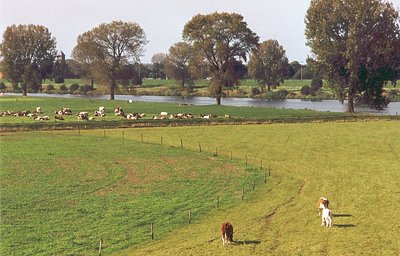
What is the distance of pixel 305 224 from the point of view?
89.9 feet

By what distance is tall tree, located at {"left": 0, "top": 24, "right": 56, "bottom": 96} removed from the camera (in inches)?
5507

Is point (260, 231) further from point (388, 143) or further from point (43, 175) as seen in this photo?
point (388, 143)

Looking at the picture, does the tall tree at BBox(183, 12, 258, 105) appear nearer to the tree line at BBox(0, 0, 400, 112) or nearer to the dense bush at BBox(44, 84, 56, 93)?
the tree line at BBox(0, 0, 400, 112)

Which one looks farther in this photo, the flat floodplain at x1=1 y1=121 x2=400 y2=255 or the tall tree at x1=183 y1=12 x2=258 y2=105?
the tall tree at x1=183 y1=12 x2=258 y2=105

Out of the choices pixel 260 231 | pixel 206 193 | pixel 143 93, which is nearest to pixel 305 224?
pixel 260 231

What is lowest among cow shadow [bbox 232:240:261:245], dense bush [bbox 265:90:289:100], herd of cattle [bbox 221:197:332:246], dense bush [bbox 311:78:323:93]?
cow shadow [bbox 232:240:261:245]

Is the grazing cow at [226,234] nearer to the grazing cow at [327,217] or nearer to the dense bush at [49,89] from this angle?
the grazing cow at [327,217]

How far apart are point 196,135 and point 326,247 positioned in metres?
39.9

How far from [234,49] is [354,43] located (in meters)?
31.1

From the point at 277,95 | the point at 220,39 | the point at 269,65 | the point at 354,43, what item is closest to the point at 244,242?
the point at 354,43

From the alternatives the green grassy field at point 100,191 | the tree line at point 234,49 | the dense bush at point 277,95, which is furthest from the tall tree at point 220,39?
the green grassy field at point 100,191

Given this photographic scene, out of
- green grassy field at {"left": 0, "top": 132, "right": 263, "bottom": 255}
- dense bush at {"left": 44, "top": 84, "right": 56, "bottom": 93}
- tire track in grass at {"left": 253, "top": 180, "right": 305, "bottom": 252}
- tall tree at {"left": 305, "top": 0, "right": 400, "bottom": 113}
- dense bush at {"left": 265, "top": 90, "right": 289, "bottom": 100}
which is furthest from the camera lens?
dense bush at {"left": 44, "top": 84, "right": 56, "bottom": 93}

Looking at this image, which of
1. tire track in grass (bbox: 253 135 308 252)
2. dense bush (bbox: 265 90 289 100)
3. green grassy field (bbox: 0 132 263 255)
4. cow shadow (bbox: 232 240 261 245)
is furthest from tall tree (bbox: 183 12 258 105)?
cow shadow (bbox: 232 240 261 245)

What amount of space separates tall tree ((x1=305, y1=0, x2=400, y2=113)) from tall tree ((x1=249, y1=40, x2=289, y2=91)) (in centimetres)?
8384
